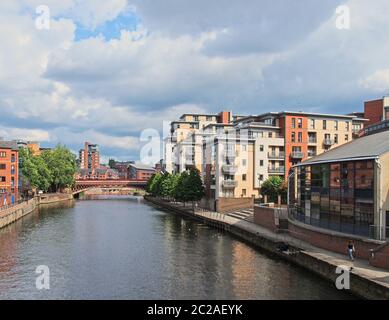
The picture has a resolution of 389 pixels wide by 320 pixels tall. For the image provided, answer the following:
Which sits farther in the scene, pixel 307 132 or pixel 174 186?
pixel 174 186

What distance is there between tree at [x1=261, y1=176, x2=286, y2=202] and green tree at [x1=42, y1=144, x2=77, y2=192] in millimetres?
83523

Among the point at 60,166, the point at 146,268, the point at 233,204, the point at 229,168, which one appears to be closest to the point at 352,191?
the point at 146,268

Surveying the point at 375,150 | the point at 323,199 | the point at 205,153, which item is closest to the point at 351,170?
the point at 375,150

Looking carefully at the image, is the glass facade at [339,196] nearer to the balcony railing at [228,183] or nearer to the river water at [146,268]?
the river water at [146,268]

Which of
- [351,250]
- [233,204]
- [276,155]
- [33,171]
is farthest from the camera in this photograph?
[33,171]

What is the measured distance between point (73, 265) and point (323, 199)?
23348 mm

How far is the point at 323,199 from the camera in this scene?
38.7 m

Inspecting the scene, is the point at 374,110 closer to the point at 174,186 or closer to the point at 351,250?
the point at 174,186

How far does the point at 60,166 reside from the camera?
447 feet

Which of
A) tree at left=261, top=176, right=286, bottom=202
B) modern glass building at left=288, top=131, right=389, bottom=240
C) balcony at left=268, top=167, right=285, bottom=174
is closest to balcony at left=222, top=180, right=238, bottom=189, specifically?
tree at left=261, top=176, right=286, bottom=202

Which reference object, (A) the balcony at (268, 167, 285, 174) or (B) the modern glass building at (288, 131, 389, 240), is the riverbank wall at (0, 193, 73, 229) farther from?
(A) the balcony at (268, 167, 285, 174)

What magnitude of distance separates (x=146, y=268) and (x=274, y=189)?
127ft
